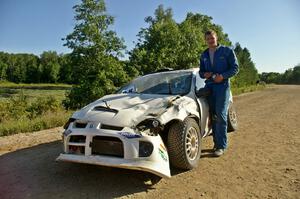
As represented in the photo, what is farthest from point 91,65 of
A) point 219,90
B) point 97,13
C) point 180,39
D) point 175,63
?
point 219,90

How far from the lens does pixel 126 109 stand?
429cm

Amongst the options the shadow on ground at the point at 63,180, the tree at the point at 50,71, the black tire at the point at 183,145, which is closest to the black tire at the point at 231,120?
the black tire at the point at 183,145

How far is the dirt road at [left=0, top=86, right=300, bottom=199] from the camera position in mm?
3752

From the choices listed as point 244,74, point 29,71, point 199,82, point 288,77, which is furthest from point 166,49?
point 29,71

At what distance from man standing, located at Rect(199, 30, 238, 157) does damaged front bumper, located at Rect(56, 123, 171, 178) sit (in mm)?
1750

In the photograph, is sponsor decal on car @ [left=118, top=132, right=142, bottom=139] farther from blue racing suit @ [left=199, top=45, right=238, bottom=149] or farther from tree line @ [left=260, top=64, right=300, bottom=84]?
tree line @ [left=260, top=64, right=300, bottom=84]

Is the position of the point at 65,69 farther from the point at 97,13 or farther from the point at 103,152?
the point at 103,152

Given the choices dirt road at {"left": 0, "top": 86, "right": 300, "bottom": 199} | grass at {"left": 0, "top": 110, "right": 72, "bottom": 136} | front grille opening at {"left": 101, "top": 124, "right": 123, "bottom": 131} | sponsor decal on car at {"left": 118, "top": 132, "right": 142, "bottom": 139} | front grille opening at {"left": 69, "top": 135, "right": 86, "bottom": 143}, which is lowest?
dirt road at {"left": 0, "top": 86, "right": 300, "bottom": 199}

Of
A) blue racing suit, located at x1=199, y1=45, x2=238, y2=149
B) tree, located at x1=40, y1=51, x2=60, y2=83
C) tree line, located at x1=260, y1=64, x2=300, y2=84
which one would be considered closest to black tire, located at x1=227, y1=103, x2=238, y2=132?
blue racing suit, located at x1=199, y1=45, x2=238, y2=149

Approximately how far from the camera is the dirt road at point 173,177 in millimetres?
3752

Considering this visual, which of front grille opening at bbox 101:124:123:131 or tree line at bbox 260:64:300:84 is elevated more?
tree line at bbox 260:64:300:84

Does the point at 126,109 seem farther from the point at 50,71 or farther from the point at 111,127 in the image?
the point at 50,71

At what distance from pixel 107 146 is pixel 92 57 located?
1144 cm

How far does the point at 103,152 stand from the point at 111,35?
12042 millimetres
